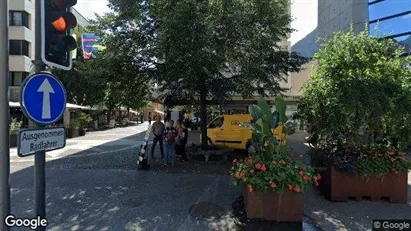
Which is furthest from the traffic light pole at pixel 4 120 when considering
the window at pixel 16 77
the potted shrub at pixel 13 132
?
the window at pixel 16 77

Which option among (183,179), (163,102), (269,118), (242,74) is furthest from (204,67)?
(163,102)

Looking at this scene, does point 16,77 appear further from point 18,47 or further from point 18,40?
point 18,40

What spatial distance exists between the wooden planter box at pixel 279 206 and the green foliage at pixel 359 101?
171 cm

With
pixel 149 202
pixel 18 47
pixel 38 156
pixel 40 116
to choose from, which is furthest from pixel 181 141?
pixel 18 47

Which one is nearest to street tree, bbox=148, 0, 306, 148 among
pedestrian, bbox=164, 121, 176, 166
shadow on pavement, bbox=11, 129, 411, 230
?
pedestrian, bbox=164, 121, 176, 166

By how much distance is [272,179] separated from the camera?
5.09 m

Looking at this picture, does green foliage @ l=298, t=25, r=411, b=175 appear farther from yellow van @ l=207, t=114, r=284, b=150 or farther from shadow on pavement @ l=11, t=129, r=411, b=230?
yellow van @ l=207, t=114, r=284, b=150

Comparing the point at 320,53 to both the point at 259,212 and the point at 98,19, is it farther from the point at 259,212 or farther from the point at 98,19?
the point at 98,19

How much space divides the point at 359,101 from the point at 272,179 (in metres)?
2.51

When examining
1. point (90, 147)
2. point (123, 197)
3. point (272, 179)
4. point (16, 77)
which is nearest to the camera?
point (272, 179)

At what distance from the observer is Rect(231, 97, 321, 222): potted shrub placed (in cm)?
513

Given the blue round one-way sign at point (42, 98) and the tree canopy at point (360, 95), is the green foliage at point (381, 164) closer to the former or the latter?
the tree canopy at point (360, 95)

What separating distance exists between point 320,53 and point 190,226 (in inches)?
188

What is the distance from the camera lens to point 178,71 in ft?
30.2
